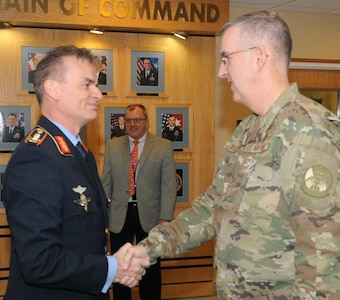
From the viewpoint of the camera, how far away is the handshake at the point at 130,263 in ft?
6.90

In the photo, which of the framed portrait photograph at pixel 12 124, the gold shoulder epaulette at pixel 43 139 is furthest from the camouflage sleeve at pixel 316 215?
the framed portrait photograph at pixel 12 124

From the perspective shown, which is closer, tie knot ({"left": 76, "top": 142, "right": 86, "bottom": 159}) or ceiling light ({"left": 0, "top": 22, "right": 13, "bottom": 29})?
tie knot ({"left": 76, "top": 142, "right": 86, "bottom": 159})

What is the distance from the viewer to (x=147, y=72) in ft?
15.4

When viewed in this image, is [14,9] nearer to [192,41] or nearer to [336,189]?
[192,41]

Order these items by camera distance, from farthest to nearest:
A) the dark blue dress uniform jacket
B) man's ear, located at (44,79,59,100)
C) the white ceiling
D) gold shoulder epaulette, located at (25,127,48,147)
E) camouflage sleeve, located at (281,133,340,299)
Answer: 1. the white ceiling
2. man's ear, located at (44,79,59,100)
3. gold shoulder epaulette, located at (25,127,48,147)
4. the dark blue dress uniform jacket
5. camouflage sleeve, located at (281,133,340,299)

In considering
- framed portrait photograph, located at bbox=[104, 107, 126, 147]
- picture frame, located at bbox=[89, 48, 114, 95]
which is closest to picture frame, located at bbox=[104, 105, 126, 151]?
framed portrait photograph, located at bbox=[104, 107, 126, 147]

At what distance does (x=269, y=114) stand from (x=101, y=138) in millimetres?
2994

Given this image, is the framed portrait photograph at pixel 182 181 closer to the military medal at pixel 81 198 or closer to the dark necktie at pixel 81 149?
the dark necktie at pixel 81 149

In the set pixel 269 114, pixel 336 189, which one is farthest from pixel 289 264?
pixel 269 114

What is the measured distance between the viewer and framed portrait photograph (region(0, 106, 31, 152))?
14.4 feet

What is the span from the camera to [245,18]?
188 centimetres

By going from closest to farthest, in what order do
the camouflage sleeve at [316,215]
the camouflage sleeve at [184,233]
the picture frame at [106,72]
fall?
the camouflage sleeve at [316,215], the camouflage sleeve at [184,233], the picture frame at [106,72]

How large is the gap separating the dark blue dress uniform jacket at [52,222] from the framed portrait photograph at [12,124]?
2641mm

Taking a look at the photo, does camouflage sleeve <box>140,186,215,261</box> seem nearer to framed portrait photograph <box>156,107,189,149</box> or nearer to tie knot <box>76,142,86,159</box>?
tie knot <box>76,142,86,159</box>
